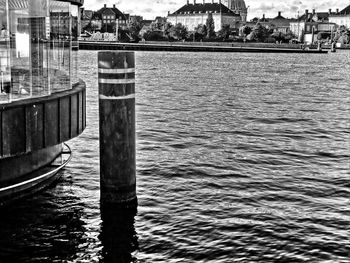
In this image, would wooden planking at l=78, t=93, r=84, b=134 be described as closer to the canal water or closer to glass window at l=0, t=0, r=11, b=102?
the canal water

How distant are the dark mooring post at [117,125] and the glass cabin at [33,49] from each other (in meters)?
2.05

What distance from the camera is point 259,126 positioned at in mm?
29953

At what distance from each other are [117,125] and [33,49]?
→ 3.16 meters

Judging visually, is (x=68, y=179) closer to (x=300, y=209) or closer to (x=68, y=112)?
(x=68, y=112)

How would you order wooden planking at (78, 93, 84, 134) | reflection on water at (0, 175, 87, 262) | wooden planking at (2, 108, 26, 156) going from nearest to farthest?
reflection on water at (0, 175, 87, 262) < wooden planking at (2, 108, 26, 156) < wooden planking at (78, 93, 84, 134)

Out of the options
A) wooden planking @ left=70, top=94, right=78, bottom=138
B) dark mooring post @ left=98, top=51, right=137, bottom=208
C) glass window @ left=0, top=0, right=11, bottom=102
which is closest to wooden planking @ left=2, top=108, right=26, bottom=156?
glass window @ left=0, top=0, right=11, bottom=102

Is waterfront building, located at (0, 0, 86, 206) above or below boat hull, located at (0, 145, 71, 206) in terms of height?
above

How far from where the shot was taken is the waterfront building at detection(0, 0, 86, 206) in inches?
476

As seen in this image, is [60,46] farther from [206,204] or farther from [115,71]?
[206,204]

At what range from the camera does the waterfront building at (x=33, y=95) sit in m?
12.1

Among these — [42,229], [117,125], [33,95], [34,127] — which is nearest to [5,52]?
[33,95]

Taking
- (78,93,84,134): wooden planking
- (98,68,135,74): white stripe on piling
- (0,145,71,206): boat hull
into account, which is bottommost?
(0,145,71,206): boat hull

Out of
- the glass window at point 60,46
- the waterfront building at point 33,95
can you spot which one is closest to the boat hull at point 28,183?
the waterfront building at point 33,95

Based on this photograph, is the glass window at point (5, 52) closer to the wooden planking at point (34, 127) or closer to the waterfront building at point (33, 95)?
the waterfront building at point (33, 95)
